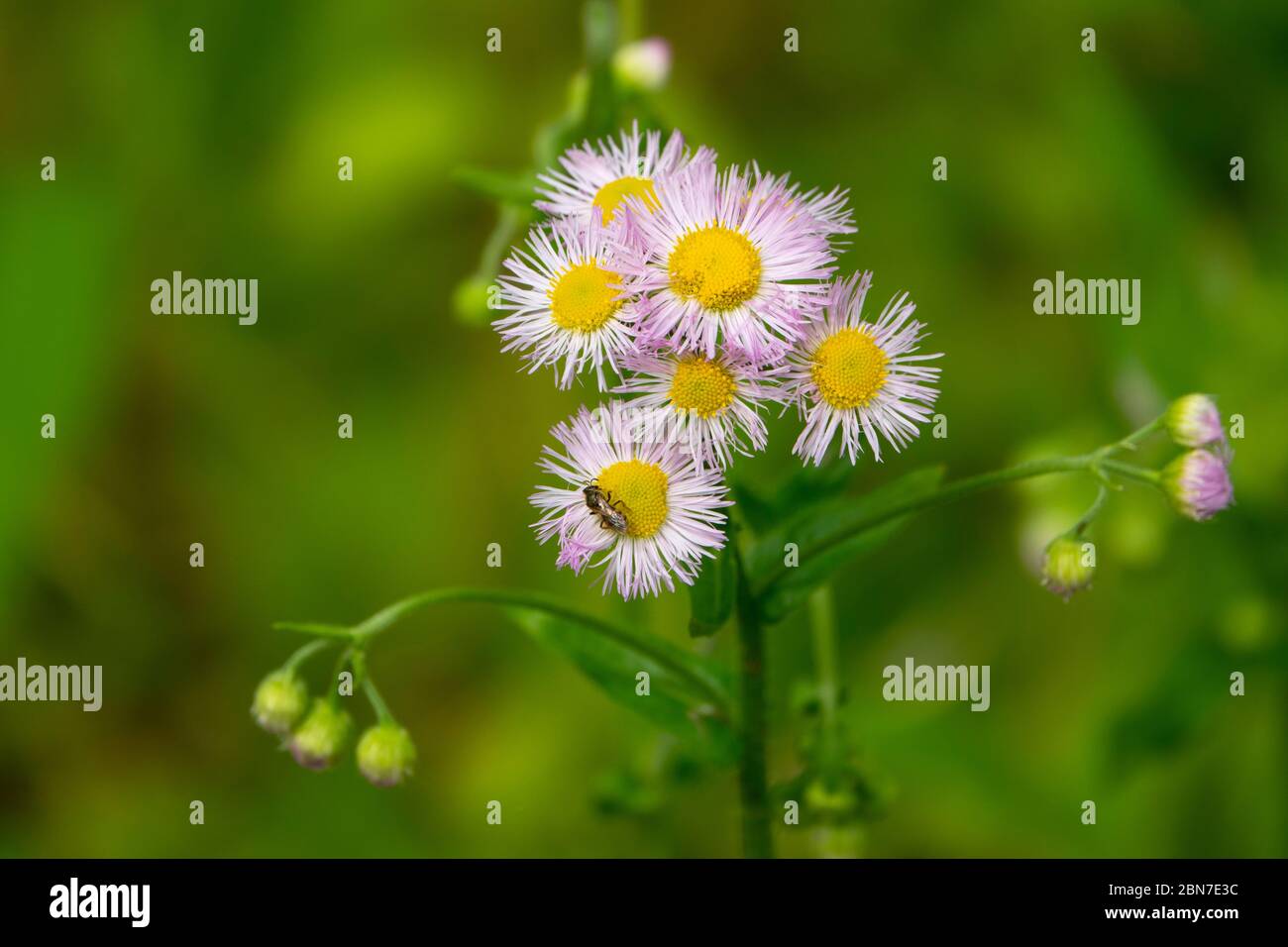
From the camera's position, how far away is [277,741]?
4.39m

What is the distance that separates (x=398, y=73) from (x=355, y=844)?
9.62ft

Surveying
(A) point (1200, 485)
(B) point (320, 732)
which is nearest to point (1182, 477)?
(A) point (1200, 485)

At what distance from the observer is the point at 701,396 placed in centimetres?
203

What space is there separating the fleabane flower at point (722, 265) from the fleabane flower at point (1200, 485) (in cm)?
67

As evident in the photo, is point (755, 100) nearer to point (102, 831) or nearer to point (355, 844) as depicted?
point (355, 844)

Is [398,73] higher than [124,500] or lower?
higher

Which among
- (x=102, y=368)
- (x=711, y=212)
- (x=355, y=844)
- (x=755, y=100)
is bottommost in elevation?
(x=355, y=844)

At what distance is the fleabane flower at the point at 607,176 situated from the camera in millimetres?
2189

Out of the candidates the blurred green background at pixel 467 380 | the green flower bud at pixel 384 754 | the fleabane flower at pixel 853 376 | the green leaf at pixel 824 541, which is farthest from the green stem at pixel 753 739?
the blurred green background at pixel 467 380

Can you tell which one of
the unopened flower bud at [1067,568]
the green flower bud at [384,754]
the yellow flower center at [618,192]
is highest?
the yellow flower center at [618,192]

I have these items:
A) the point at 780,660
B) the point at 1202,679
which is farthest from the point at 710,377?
the point at 780,660

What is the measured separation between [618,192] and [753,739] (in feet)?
3.30

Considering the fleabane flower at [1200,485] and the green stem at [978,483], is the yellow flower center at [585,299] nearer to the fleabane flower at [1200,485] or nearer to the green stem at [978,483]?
the green stem at [978,483]

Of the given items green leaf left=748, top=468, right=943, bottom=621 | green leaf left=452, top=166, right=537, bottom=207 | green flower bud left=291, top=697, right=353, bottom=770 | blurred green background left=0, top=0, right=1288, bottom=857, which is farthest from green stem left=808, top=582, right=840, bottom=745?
blurred green background left=0, top=0, right=1288, bottom=857
